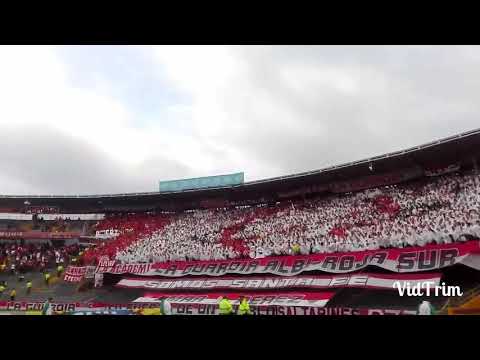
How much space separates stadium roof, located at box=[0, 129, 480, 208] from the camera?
69.1 ft

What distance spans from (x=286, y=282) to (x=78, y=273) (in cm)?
1692

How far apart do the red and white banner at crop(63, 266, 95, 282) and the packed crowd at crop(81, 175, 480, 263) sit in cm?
161

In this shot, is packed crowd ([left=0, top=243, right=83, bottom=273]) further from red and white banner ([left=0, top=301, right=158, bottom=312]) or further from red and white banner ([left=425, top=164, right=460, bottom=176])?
red and white banner ([left=425, top=164, right=460, bottom=176])

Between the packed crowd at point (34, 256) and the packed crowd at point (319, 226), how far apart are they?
409 centimetres

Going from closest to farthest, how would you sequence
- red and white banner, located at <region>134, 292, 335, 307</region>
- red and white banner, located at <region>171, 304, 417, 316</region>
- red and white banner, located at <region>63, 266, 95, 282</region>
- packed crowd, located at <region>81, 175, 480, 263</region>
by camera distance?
red and white banner, located at <region>171, 304, 417, 316</region>, packed crowd, located at <region>81, 175, 480, 263</region>, red and white banner, located at <region>134, 292, 335, 307</region>, red and white banner, located at <region>63, 266, 95, 282</region>

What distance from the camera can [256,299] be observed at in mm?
19672

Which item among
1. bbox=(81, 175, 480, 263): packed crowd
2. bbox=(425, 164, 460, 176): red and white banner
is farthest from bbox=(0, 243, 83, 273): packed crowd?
bbox=(425, 164, 460, 176): red and white banner

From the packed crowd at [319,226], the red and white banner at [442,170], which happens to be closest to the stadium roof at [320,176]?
the red and white banner at [442,170]

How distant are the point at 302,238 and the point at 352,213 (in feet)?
12.3

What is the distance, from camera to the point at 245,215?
3130cm

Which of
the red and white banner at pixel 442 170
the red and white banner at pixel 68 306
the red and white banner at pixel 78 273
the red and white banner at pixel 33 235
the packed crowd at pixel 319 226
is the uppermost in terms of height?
the red and white banner at pixel 442 170

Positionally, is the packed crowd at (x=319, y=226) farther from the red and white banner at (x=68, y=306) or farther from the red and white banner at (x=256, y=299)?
the red and white banner at (x=68, y=306)

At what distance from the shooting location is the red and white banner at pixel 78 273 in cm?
2836
